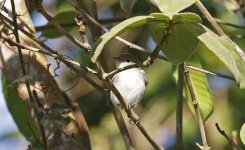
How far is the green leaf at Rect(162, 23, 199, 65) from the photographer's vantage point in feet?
5.49

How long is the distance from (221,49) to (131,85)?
209 centimetres

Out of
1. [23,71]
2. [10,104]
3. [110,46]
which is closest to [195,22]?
[23,71]

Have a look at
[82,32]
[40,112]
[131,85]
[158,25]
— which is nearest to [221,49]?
[158,25]

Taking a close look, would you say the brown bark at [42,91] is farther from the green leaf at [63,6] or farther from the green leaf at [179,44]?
the green leaf at [179,44]

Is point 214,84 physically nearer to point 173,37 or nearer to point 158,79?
point 158,79

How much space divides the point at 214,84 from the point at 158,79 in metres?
0.47

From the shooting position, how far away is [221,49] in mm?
1550

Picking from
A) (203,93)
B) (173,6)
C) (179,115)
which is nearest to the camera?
(173,6)

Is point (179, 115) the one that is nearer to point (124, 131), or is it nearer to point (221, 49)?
point (124, 131)

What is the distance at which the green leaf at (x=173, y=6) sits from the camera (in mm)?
1485

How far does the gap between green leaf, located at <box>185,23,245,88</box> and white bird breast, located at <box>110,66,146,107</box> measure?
1862 mm

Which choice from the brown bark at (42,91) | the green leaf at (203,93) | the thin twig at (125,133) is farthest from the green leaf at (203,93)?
the brown bark at (42,91)

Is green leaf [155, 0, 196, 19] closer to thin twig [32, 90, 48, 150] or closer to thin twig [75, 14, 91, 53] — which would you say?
thin twig [75, 14, 91, 53]

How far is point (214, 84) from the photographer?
412 cm
